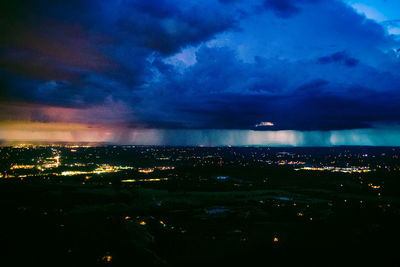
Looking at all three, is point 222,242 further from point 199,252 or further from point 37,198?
point 37,198

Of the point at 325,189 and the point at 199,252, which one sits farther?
the point at 325,189

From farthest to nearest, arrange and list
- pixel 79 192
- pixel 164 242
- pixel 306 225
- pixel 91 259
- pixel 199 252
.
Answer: pixel 79 192, pixel 306 225, pixel 164 242, pixel 199 252, pixel 91 259

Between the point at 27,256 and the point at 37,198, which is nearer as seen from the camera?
the point at 27,256

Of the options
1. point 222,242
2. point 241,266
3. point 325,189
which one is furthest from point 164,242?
point 325,189

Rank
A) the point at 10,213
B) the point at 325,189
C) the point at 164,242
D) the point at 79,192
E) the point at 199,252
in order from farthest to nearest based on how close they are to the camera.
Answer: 1. the point at 325,189
2. the point at 79,192
3. the point at 10,213
4. the point at 164,242
5. the point at 199,252

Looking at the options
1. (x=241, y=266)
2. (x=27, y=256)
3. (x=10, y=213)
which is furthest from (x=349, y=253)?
(x=10, y=213)

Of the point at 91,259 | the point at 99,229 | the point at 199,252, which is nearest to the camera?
the point at 91,259

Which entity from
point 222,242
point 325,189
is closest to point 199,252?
point 222,242

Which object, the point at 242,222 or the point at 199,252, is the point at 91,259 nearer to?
the point at 199,252

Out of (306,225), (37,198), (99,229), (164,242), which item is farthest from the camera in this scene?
(37,198)
